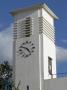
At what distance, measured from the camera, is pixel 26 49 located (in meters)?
41.8

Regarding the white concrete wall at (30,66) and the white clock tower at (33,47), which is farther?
the white clock tower at (33,47)

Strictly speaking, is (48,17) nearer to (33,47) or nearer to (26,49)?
(33,47)

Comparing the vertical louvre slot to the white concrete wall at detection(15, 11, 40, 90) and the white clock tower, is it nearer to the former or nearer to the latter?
the white clock tower

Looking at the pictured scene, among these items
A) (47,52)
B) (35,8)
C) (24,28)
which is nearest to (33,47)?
(47,52)

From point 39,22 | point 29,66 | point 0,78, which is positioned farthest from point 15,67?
point 0,78

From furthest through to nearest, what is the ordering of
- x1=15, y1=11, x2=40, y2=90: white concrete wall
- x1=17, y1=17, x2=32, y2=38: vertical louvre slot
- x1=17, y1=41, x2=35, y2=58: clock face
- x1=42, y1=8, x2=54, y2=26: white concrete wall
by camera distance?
1. x1=42, y1=8, x2=54, y2=26: white concrete wall
2. x1=17, y1=17, x2=32, y2=38: vertical louvre slot
3. x1=17, y1=41, x2=35, y2=58: clock face
4. x1=15, y1=11, x2=40, y2=90: white concrete wall

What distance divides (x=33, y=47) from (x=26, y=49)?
724 millimetres

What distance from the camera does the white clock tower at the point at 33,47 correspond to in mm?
40719

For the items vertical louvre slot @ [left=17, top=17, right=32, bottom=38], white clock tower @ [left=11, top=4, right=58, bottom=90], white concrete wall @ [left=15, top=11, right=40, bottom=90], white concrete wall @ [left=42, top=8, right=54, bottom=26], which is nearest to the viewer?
white concrete wall @ [left=15, top=11, right=40, bottom=90]

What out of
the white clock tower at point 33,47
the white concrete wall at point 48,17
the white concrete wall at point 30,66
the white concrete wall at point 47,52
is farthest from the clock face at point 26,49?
the white concrete wall at point 48,17

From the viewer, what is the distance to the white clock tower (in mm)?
40719

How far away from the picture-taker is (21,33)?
42719 millimetres

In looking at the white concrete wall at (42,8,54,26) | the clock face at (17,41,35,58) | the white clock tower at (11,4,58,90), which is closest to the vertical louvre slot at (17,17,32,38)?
the white clock tower at (11,4,58,90)

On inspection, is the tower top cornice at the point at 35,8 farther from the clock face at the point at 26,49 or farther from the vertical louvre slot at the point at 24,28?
the clock face at the point at 26,49
